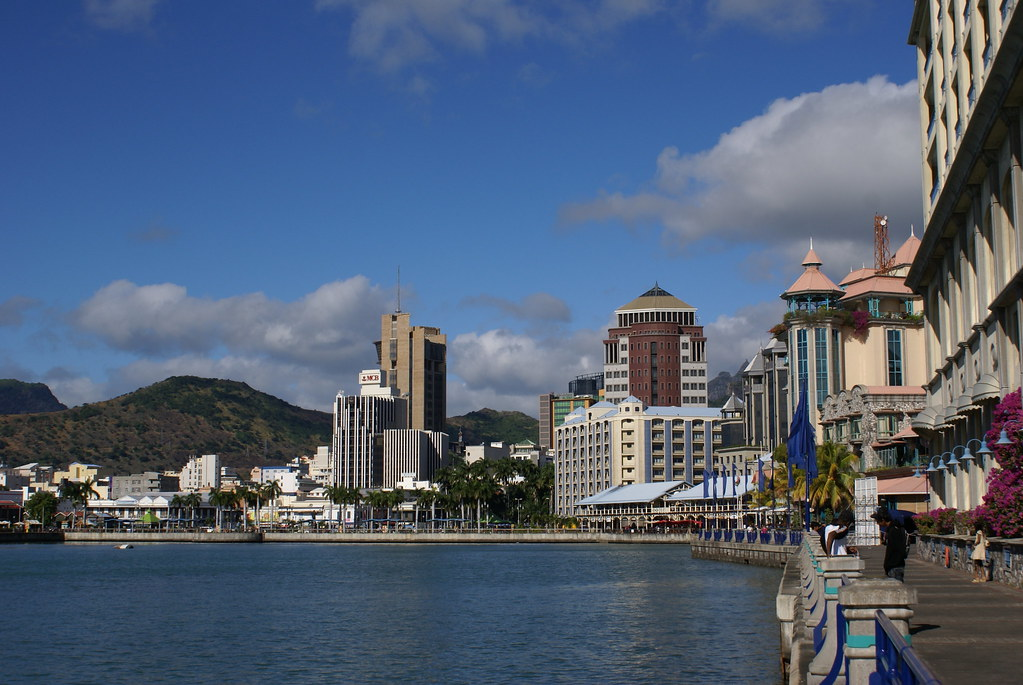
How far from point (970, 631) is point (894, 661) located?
9793 millimetres


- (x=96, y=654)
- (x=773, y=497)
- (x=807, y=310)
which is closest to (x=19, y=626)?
(x=96, y=654)

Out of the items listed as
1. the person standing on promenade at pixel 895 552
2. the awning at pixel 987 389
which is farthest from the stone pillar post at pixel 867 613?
the awning at pixel 987 389

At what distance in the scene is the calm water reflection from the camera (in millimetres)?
37906

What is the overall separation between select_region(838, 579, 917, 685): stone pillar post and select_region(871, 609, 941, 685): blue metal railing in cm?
11

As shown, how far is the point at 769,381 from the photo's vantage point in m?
180

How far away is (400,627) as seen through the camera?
52062 mm

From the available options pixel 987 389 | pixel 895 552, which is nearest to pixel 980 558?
pixel 987 389

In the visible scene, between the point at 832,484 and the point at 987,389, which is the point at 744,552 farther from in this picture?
the point at 987,389

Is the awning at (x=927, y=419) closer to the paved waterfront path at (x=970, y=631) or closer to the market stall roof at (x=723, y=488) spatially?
the paved waterfront path at (x=970, y=631)

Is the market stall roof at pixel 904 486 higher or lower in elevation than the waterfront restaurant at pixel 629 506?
higher

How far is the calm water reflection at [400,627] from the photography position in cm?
3791

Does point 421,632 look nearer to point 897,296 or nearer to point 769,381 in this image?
point 897,296

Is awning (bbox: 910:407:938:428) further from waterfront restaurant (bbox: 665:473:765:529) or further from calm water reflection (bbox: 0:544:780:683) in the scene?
waterfront restaurant (bbox: 665:473:765:529)

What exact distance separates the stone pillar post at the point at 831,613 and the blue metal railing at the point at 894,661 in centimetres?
394
